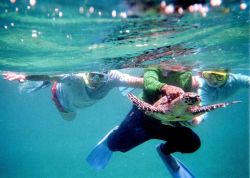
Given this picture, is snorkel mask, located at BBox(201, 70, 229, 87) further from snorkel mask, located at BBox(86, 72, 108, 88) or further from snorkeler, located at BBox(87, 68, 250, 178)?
snorkel mask, located at BBox(86, 72, 108, 88)

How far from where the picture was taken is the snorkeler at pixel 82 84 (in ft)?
41.6

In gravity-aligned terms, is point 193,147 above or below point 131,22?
below

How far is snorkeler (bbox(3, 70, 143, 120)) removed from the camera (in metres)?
12.7

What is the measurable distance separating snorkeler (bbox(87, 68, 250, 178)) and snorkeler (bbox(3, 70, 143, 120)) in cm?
220

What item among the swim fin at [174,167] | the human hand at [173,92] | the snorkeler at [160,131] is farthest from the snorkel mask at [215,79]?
the human hand at [173,92]

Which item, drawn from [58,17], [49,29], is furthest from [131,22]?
[49,29]

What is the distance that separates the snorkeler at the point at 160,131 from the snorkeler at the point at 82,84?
220 cm

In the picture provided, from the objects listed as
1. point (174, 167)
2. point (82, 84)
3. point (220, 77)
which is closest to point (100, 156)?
point (174, 167)

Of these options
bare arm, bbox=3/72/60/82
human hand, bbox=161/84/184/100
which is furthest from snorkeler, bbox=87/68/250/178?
bare arm, bbox=3/72/60/82

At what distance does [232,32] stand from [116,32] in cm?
413

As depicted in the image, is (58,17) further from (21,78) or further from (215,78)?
(215,78)

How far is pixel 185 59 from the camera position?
14492 millimetres

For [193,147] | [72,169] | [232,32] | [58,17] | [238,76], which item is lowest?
[72,169]

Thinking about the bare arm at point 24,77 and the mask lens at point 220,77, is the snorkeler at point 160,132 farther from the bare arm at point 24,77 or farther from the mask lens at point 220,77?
the bare arm at point 24,77
